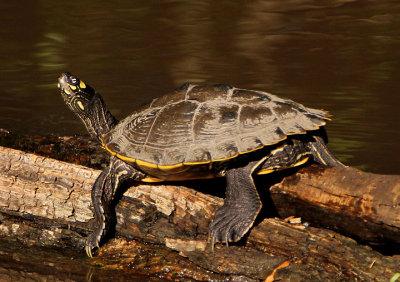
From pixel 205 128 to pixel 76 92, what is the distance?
1347 mm

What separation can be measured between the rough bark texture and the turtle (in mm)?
118

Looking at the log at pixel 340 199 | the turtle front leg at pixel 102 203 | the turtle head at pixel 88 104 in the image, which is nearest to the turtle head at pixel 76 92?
the turtle head at pixel 88 104

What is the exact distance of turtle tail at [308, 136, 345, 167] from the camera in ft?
12.0

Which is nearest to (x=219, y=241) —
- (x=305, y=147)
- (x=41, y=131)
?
(x=305, y=147)

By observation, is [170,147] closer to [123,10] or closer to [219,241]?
[219,241]

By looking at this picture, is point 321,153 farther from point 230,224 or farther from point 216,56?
point 216,56

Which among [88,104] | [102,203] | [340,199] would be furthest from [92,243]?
[340,199]

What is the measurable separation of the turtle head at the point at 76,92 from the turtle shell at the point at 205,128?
69 centimetres

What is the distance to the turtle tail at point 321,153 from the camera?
3.66 meters

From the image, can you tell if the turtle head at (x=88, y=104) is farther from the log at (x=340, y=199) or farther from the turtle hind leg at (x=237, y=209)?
the turtle hind leg at (x=237, y=209)

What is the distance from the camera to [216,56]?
851cm

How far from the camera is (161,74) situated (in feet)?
26.6

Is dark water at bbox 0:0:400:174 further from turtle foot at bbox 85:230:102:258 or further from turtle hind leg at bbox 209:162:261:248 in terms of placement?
turtle foot at bbox 85:230:102:258

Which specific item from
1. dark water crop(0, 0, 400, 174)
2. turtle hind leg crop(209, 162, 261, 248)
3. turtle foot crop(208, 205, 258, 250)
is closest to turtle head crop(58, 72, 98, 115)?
turtle hind leg crop(209, 162, 261, 248)
